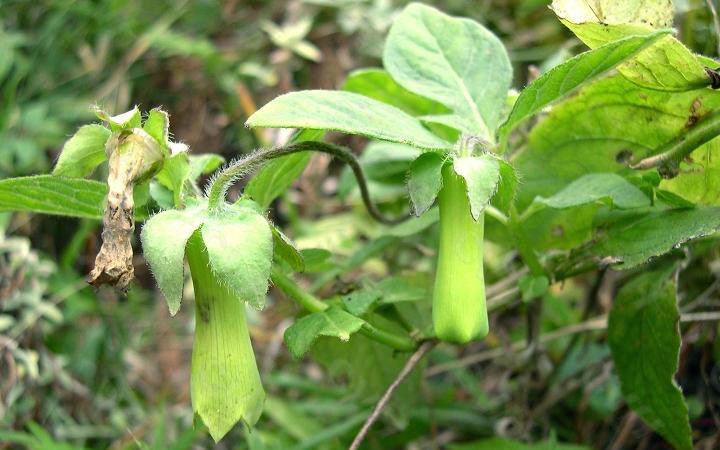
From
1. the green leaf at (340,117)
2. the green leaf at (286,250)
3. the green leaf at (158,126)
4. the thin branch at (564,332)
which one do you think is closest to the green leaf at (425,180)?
the green leaf at (340,117)

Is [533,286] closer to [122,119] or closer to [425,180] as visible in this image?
[425,180]

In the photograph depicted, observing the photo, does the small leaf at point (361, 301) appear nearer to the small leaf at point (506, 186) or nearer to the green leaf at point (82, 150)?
the small leaf at point (506, 186)

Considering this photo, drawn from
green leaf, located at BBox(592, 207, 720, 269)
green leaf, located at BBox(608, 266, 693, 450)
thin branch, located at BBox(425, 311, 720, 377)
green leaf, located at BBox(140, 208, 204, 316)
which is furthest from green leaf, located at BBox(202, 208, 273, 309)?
thin branch, located at BBox(425, 311, 720, 377)

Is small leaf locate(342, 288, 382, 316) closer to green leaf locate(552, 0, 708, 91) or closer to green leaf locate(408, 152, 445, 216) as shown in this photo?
green leaf locate(408, 152, 445, 216)

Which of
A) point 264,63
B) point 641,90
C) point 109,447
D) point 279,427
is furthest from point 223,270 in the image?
point 264,63

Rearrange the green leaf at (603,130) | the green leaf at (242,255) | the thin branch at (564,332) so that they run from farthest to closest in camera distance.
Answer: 1. the thin branch at (564,332)
2. the green leaf at (603,130)
3. the green leaf at (242,255)

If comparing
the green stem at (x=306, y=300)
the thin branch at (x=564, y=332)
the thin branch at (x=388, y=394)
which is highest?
the green stem at (x=306, y=300)
